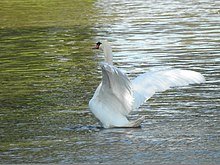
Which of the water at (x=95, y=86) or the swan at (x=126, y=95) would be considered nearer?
the water at (x=95, y=86)

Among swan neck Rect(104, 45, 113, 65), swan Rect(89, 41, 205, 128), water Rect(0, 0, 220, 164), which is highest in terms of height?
swan neck Rect(104, 45, 113, 65)

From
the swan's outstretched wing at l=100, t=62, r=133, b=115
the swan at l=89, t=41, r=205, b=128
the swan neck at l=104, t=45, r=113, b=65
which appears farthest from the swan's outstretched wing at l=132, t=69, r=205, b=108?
the swan neck at l=104, t=45, r=113, b=65

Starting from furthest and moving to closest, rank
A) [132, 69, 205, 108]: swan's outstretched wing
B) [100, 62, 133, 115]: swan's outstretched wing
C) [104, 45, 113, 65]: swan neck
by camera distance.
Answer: [104, 45, 113, 65]: swan neck
[132, 69, 205, 108]: swan's outstretched wing
[100, 62, 133, 115]: swan's outstretched wing

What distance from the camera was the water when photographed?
1150 cm

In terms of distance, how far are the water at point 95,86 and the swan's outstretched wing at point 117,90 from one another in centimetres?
35

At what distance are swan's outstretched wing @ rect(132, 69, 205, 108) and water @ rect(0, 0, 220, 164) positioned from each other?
1.53ft

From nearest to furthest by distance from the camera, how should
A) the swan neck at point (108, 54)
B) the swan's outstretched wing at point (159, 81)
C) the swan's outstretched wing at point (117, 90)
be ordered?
the swan's outstretched wing at point (117, 90)
the swan's outstretched wing at point (159, 81)
the swan neck at point (108, 54)

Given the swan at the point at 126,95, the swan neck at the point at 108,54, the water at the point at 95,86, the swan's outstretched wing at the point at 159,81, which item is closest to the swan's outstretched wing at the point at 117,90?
the swan at the point at 126,95

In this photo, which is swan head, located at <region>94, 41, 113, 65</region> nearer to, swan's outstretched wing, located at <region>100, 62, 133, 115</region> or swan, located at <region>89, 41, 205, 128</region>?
swan, located at <region>89, 41, 205, 128</region>

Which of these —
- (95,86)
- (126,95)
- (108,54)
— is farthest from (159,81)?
(95,86)

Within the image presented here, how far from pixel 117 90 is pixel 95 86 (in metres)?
4.22

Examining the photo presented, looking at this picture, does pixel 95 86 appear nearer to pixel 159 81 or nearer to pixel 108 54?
pixel 108 54

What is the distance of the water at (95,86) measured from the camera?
11500mm

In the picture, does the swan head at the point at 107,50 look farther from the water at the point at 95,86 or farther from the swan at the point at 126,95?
the water at the point at 95,86
